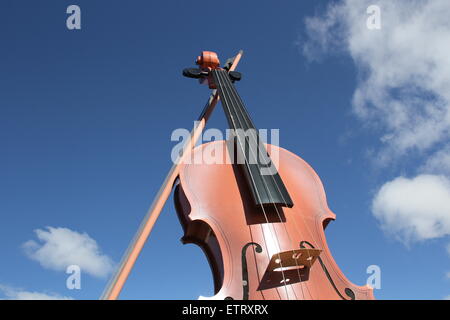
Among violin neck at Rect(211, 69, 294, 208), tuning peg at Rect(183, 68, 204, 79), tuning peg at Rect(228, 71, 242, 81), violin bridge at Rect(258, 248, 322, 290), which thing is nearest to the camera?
violin bridge at Rect(258, 248, 322, 290)

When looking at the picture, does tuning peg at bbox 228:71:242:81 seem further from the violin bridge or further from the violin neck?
the violin bridge

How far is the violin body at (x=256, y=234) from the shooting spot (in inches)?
84.7

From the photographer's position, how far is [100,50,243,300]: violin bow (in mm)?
2222

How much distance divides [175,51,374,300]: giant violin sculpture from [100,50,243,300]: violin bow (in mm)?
108

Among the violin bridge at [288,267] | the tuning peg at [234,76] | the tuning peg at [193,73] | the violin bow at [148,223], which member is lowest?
the violin bridge at [288,267]

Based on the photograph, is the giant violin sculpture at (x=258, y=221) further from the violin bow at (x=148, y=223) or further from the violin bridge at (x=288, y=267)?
the violin bow at (x=148, y=223)

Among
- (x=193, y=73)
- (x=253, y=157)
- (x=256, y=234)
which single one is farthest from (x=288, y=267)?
(x=193, y=73)

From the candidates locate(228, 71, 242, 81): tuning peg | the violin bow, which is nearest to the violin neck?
the violin bow

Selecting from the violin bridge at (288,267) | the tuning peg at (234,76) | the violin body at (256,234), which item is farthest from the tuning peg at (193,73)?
the violin bridge at (288,267)

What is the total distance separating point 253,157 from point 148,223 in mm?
1082
